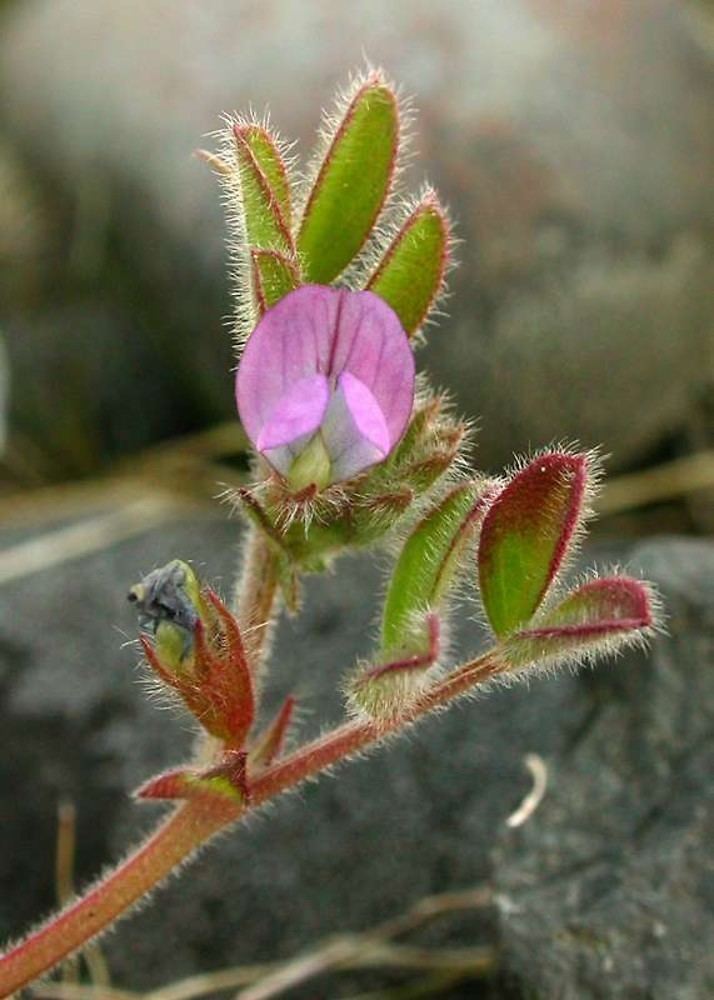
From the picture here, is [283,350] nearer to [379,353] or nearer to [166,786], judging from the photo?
[379,353]

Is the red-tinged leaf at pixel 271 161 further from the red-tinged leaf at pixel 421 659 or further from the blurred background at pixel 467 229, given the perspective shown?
the blurred background at pixel 467 229

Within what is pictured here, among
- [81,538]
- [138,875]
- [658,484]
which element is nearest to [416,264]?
[138,875]

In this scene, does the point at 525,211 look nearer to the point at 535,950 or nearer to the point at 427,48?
the point at 427,48

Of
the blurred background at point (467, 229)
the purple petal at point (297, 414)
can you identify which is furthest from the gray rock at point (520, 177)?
the purple petal at point (297, 414)

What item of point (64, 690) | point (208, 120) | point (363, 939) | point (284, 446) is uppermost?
point (284, 446)

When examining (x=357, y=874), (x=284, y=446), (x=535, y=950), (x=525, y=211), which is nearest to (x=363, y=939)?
(x=357, y=874)

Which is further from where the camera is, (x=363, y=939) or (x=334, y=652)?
(x=334, y=652)
